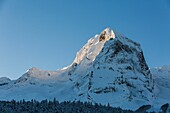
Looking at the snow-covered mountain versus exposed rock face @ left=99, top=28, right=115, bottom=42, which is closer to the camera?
the snow-covered mountain

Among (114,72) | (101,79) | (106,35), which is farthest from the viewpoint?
(106,35)

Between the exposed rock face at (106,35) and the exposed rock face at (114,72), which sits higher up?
the exposed rock face at (106,35)

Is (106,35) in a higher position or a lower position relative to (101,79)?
higher

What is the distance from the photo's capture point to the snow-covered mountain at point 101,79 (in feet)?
254

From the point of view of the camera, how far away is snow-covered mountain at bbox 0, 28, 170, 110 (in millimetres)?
77562

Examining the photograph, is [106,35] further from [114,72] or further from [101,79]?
[101,79]

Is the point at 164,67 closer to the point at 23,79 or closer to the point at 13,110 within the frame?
the point at 23,79

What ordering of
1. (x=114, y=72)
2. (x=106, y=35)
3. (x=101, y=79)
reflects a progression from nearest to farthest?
1. (x=101, y=79)
2. (x=114, y=72)
3. (x=106, y=35)

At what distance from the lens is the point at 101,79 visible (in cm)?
8650

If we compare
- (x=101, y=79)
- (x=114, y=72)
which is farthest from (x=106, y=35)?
(x=101, y=79)

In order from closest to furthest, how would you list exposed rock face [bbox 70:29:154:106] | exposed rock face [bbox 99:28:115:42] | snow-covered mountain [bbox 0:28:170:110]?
snow-covered mountain [bbox 0:28:170:110] < exposed rock face [bbox 70:29:154:106] < exposed rock face [bbox 99:28:115:42]

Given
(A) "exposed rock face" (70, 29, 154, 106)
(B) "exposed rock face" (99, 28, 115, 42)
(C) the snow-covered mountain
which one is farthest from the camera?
(B) "exposed rock face" (99, 28, 115, 42)

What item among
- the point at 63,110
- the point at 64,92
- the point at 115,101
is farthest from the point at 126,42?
the point at 63,110

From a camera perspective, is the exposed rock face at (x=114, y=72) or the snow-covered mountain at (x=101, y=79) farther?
the exposed rock face at (x=114, y=72)
